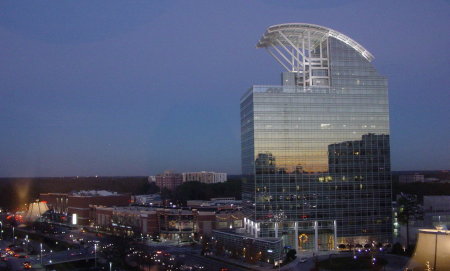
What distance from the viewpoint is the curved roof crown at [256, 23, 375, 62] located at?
47656 mm

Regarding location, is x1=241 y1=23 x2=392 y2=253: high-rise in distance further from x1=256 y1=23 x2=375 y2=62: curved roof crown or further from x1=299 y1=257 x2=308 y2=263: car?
x1=299 y1=257 x2=308 y2=263: car

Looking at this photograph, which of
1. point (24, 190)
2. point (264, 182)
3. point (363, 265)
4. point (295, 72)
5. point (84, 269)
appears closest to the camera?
point (363, 265)

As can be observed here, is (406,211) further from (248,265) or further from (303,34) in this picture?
(303,34)

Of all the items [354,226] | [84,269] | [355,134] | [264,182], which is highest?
[355,134]

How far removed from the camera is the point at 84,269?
43.3m

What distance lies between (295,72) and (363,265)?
63.3 ft

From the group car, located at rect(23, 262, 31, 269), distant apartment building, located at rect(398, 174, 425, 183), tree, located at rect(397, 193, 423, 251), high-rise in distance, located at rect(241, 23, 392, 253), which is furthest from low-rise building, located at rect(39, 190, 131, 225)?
distant apartment building, located at rect(398, 174, 425, 183)

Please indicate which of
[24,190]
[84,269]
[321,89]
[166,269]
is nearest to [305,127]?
[321,89]

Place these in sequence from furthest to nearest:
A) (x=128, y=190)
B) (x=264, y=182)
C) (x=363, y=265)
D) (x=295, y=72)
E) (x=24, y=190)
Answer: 1. (x=128, y=190)
2. (x=24, y=190)
3. (x=295, y=72)
4. (x=264, y=182)
5. (x=363, y=265)

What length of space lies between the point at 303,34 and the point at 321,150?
430 inches

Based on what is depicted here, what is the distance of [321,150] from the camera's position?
47.3 m

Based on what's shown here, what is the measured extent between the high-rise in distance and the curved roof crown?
0.09m

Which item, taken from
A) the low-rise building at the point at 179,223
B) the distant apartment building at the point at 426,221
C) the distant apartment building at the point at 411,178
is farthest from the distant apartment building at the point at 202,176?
the distant apartment building at the point at 426,221

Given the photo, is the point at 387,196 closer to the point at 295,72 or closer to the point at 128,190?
the point at 295,72
